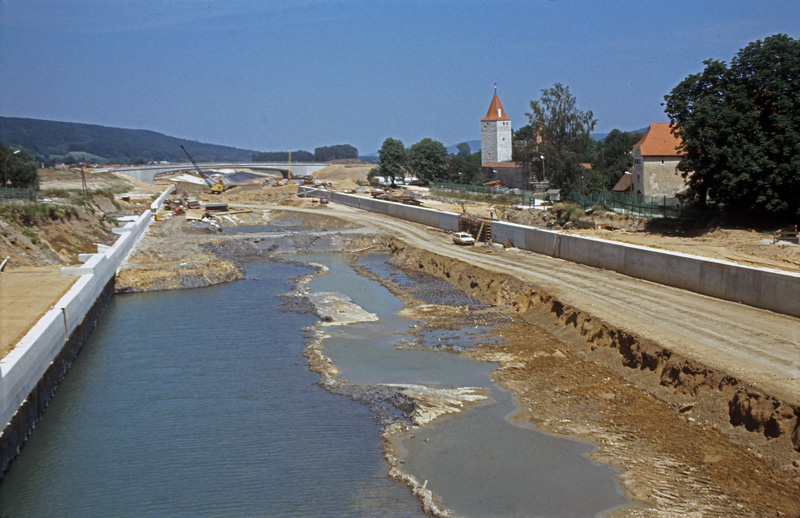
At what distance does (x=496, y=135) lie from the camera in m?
121

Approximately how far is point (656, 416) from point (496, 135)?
107553 mm

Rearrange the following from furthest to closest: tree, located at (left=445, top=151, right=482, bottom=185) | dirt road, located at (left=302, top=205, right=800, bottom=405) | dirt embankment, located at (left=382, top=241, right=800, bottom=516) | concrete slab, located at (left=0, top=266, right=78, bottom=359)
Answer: tree, located at (left=445, top=151, right=482, bottom=185) → concrete slab, located at (left=0, top=266, right=78, bottom=359) → dirt road, located at (left=302, top=205, right=800, bottom=405) → dirt embankment, located at (left=382, top=241, right=800, bottom=516)

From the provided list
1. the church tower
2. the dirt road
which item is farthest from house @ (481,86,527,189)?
the dirt road

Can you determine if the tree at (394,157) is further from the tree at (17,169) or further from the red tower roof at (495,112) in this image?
the tree at (17,169)

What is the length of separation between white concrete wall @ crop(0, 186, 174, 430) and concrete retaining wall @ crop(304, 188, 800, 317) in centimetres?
2239

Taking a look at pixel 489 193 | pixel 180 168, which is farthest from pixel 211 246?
pixel 180 168

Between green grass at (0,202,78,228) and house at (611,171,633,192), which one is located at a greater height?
house at (611,171,633,192)

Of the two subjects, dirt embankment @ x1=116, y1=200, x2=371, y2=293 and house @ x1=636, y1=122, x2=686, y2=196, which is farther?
house @ x1=636, y1=122, x2=686, y2=196

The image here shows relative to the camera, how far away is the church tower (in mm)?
121250

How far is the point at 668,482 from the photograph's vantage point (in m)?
13.6

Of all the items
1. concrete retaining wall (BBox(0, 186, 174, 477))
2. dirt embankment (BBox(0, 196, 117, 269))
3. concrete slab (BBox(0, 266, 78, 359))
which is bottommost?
concrete retaining wall (BBox(0, 186, 174, 477))

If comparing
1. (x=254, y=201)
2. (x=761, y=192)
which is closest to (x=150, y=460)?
(x=761, y=192)

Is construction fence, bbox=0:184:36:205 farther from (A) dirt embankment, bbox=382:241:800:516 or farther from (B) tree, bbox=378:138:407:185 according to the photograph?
(B) tree, bbox=378:138:407:185

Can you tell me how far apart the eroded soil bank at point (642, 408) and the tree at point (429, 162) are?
77.2 meters
